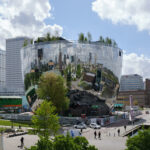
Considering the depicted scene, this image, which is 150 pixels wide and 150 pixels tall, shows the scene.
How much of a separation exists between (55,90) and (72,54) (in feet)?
32.1

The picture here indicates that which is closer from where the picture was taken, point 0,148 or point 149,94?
point 0,148

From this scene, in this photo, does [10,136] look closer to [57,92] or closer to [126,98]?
[57,92]

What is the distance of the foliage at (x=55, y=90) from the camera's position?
5356cm

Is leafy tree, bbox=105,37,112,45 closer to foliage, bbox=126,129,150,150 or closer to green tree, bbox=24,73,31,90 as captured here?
green tree, bbox=24,73,31,90

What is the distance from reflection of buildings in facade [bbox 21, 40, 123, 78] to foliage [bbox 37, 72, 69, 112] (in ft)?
15.2

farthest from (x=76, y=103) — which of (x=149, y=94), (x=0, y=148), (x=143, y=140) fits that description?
(x=149, y=94)

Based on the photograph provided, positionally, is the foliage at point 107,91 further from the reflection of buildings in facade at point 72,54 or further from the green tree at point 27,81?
the green tree at point 27,81

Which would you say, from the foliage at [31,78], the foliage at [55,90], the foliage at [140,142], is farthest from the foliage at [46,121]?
the foliage at [31,78]

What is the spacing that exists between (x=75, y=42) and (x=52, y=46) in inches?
232

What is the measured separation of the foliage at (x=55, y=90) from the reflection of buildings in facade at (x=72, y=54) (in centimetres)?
463

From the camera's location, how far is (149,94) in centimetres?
17100

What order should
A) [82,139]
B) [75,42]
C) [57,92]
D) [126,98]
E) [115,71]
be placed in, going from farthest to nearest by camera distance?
1. [126,98]
2. [115,71]
3. [75,42]
4. [57,92]
5. [82,139]

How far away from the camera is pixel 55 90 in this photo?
53.8 metres

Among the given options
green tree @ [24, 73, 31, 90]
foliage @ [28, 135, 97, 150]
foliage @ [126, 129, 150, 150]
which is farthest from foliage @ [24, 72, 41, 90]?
foliage @ [126, 129, 150, 150]
